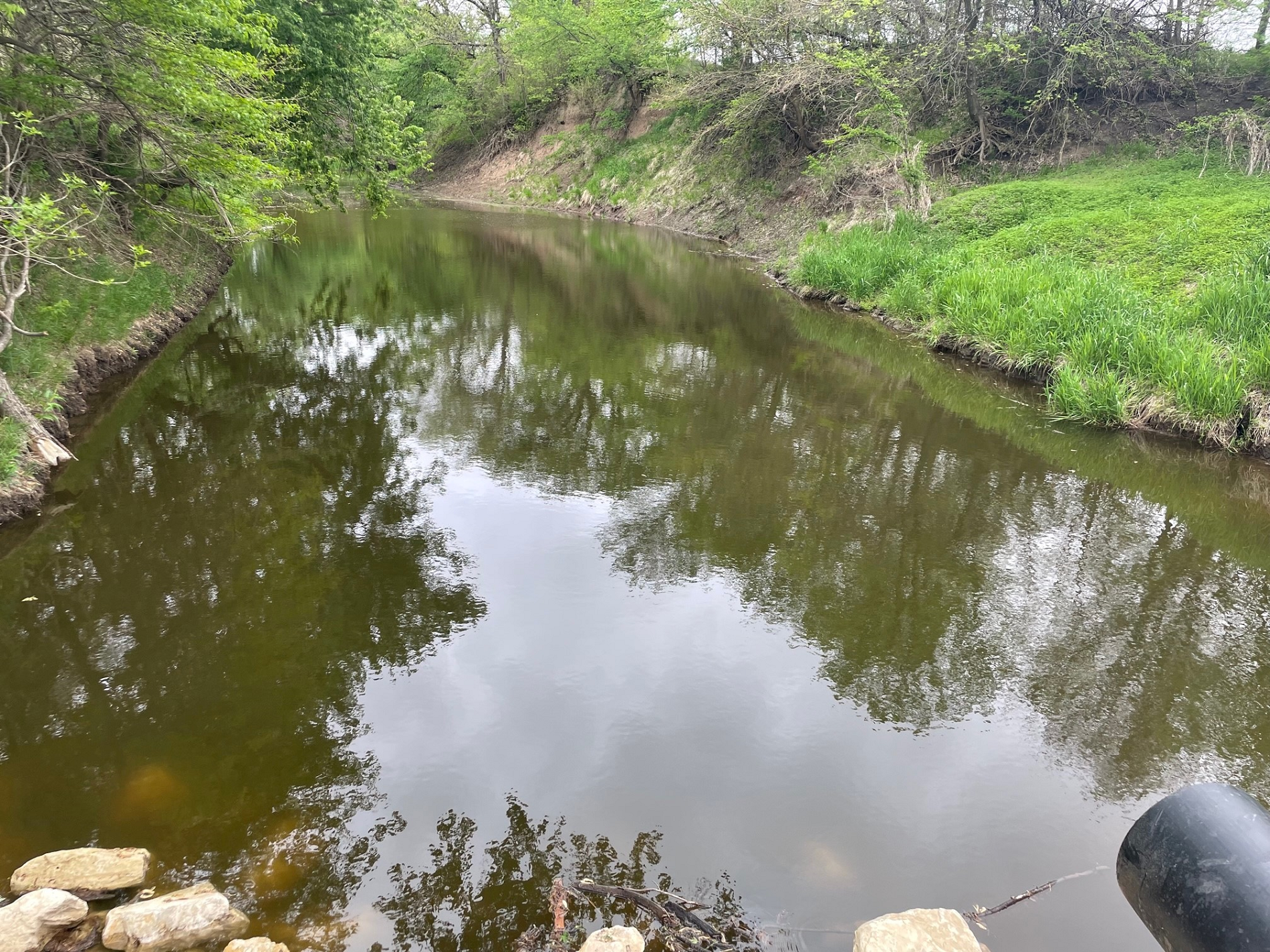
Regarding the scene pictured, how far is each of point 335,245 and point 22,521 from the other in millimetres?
19863

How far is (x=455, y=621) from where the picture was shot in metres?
5.79

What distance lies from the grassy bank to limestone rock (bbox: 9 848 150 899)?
4.44 meters

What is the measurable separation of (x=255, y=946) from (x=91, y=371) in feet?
29.8

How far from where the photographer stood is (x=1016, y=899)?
365cm

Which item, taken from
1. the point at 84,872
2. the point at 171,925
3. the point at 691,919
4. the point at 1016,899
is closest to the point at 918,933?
the point at 1016,899

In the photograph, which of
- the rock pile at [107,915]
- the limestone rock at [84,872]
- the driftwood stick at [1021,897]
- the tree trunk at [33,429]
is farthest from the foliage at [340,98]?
the driftwood stick at [1021,897]

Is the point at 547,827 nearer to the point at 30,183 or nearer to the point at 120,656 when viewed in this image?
the point at 120,656

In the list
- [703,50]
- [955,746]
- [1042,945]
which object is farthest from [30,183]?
[703,50]

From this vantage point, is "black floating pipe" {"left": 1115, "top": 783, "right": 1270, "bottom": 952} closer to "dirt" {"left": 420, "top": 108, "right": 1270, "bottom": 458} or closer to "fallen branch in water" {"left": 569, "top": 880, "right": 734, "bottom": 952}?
"fallen branch in water" {"left": 569, "top": 880, "right": 734, "bottom": 952}

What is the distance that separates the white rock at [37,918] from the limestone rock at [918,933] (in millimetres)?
3220

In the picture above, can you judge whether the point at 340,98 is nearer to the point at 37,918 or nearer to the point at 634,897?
the point at 37,918

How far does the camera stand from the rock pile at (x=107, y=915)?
122 inches

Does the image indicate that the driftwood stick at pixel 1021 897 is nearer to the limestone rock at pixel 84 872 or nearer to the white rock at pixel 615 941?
the white rock at pixel 615 941

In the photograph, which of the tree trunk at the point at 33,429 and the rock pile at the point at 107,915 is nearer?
the rock pile at the point at 107,915
